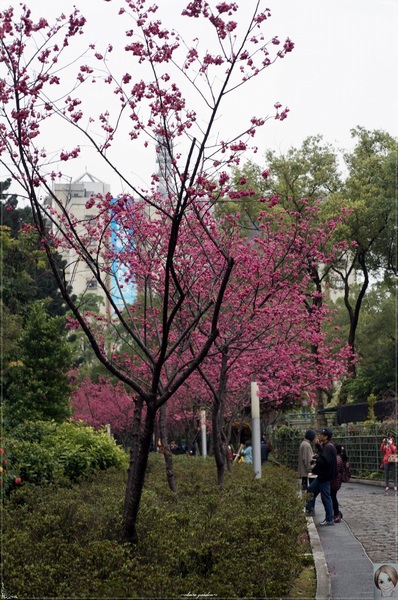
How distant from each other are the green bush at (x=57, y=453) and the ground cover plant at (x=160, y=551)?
4.38 m

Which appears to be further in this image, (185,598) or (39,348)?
(39,348)

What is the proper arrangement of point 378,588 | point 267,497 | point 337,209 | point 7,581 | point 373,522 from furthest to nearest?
point 337,209, point 373,522, point 267,497, point 7,581, point 378,588

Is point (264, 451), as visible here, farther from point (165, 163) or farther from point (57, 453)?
point (165, 163)

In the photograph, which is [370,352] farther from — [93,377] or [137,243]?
[137,243]

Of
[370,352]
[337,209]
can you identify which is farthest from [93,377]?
[337,209]

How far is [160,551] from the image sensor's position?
27.8ft

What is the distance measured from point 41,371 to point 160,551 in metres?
24.6

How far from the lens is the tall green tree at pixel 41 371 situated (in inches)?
1261

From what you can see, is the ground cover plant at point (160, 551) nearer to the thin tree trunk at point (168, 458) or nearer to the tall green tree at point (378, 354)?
the thin tree trunk at point (168, 458)

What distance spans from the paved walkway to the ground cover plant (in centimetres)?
59

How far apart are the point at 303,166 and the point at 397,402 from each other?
13267 mm

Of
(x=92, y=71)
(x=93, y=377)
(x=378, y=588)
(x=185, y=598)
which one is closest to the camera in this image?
(x=378, y=588)

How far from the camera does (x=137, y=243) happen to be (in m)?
16.1

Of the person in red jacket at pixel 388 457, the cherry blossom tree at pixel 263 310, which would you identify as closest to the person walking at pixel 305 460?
the cherry blossom tree at pixel 263 310
